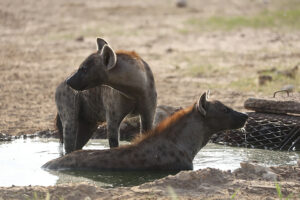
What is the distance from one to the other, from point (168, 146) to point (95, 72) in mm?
876

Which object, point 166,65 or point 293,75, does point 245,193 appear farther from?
point 166,65

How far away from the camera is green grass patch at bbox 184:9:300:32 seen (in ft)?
55.5

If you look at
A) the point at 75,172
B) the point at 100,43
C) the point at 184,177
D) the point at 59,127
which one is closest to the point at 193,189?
the point at 184,177

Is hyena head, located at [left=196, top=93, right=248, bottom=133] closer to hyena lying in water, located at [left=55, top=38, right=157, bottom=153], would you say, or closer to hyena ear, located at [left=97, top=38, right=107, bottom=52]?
hyena lying in water, located at [left=55, top=38, right=157, bottom=153]

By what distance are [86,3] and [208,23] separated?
15.8 ft

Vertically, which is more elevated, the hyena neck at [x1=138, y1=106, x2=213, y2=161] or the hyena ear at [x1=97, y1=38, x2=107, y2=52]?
the hyena ear at [x1=97, y1=38, x2=107, y2=52]

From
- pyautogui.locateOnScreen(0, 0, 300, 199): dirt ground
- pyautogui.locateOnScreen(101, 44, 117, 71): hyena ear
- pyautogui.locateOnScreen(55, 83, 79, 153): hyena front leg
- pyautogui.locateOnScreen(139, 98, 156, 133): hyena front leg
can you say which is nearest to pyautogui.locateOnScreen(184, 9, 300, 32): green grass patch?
pyautogui.locateOnScreen(0, 0, 300, 199): dirt ground

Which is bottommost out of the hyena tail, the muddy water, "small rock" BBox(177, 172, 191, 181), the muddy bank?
the muddy water

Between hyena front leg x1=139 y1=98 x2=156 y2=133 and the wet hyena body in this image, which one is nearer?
hyena front leg x1=139 y1=98 x2=156 y2=133

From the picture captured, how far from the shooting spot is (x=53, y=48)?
49.5 ft

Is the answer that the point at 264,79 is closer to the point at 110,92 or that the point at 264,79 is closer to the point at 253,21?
the point at 110,92

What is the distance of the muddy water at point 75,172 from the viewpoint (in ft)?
19.6

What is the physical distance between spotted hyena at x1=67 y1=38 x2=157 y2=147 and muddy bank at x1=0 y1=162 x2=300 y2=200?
1426 mm

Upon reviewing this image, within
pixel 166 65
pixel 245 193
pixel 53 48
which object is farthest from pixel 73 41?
pixel 245 193
